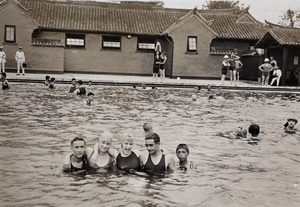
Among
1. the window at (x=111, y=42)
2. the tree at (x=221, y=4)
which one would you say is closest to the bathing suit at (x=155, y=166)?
the window at (x=111, y=42)

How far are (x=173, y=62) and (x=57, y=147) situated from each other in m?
25.1

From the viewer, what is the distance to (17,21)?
104 feet

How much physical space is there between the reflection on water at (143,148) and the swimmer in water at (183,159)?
0.21 meters

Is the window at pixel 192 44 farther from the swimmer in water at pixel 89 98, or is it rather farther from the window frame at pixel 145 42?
the swimmer in water at pixel 89 98

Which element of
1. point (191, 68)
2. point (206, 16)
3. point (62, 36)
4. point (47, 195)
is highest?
point (206, 16)

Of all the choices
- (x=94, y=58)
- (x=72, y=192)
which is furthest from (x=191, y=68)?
(x=72, y=192)

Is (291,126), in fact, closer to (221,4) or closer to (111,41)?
(111,41)

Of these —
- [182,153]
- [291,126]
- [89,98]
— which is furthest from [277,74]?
[182,153]

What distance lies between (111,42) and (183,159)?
1093 inches

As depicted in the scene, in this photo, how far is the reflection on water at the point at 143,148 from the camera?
20.9 ft

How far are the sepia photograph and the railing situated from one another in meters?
0.08

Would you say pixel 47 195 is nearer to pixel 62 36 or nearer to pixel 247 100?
pixel 247 100

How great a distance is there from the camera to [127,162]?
24.5ft

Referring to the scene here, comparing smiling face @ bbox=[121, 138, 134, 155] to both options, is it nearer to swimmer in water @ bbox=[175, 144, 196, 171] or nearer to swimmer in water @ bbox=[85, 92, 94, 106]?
swimmer in water @ bbox=[175, 144, 196, 171]
